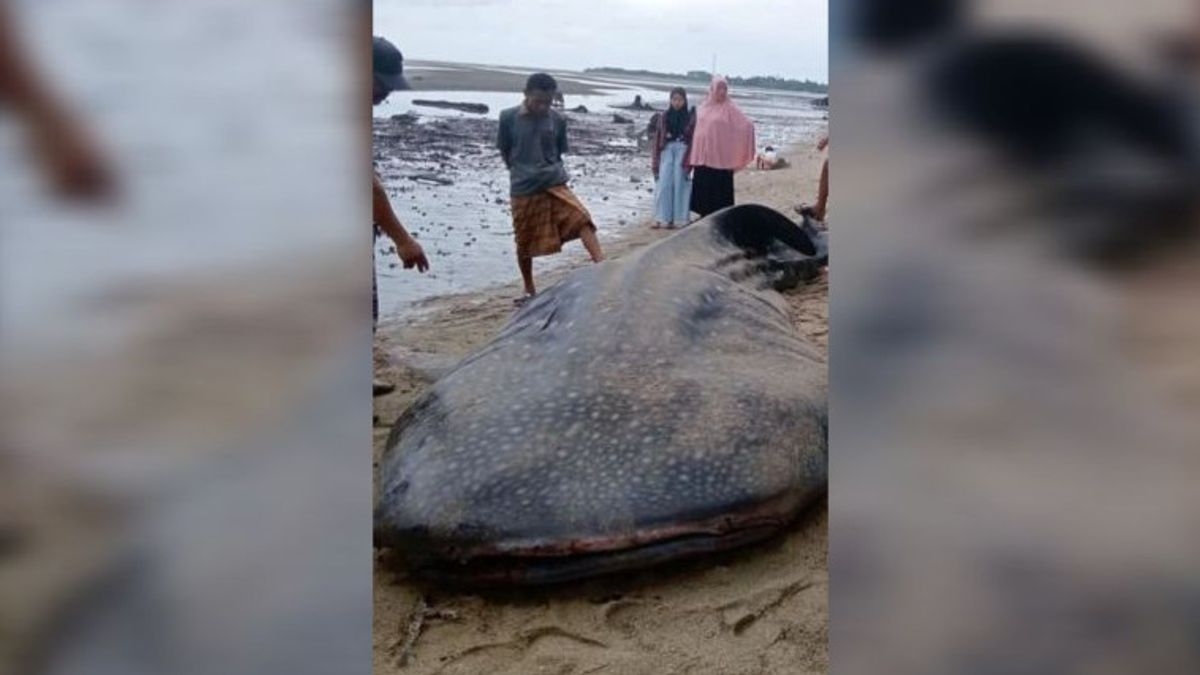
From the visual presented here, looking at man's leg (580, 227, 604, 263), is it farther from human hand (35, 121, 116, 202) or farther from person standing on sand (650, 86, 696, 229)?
human hand (35, 121, 116, 202)

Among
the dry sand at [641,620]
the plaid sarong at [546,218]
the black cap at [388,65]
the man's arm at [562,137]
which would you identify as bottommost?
the dry sand at [641,620]

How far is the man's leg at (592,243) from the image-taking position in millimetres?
2693

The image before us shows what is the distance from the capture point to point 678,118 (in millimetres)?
2402

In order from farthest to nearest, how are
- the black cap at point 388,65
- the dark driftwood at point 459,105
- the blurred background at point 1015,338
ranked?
the dark driftwood at point 459,105 < the black cap at point 388,65 < the blurred background at point 1015,338

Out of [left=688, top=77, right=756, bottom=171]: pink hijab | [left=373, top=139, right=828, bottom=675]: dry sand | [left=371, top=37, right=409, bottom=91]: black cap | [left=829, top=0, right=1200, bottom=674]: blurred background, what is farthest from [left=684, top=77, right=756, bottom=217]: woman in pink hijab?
[left=829, top=0, right=1200, bottom=674]: blurred background

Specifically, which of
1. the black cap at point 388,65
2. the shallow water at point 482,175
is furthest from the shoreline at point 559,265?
the black cap at point 388,65

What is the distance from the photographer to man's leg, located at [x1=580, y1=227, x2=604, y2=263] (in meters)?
2.69

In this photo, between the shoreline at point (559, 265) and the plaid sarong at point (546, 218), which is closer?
the plaid sarong at point (546, 218)

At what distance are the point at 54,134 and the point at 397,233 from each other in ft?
3.22

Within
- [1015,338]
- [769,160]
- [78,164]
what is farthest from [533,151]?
[1015,338]

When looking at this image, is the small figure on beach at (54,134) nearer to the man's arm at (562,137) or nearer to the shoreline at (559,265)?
the man's arm at (562,137)

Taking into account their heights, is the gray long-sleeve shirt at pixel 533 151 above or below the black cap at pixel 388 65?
below

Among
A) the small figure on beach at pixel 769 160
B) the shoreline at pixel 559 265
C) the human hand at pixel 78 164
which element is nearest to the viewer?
the human hand at pixel 78 164

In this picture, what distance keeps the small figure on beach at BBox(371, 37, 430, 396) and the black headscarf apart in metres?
0.59
